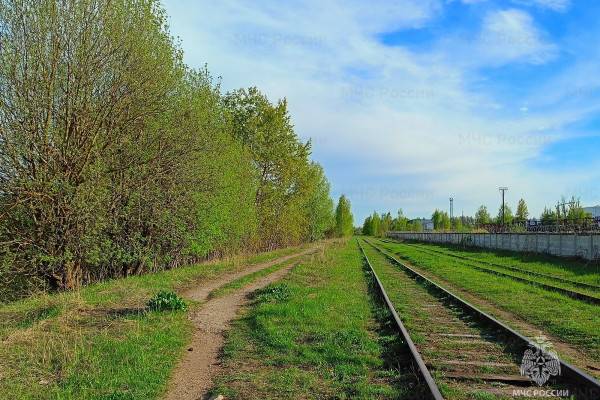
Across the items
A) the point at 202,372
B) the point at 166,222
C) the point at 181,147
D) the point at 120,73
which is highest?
the point at 120,73

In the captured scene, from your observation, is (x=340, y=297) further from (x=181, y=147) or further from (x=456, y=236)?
(x=456, y=236)

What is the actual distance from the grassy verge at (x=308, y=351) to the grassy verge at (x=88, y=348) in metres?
1.11

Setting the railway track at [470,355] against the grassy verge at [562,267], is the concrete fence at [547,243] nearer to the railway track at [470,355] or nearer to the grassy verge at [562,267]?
the grassy verge at [562,267]

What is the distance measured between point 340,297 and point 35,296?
29.6 feet

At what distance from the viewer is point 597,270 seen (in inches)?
872

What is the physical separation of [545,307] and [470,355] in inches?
240

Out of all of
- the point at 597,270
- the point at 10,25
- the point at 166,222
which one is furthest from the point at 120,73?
the point at 597,270

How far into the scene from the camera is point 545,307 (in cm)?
1249

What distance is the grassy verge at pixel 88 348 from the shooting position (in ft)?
20.2

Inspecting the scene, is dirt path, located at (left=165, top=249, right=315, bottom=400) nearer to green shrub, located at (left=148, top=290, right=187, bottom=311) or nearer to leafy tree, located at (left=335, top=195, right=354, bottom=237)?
green shrub, located at (left=148, top=290, right=187, bottom=311)

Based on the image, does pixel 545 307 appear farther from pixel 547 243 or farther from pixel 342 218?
pixel 342 218

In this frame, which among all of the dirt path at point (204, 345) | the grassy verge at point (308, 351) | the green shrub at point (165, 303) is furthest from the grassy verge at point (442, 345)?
the green shrub at point (165, 303)

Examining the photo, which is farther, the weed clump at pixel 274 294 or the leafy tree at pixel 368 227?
the leafy tree at pixel 368 227

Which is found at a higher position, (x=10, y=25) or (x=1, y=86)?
(x=10, y=25)
